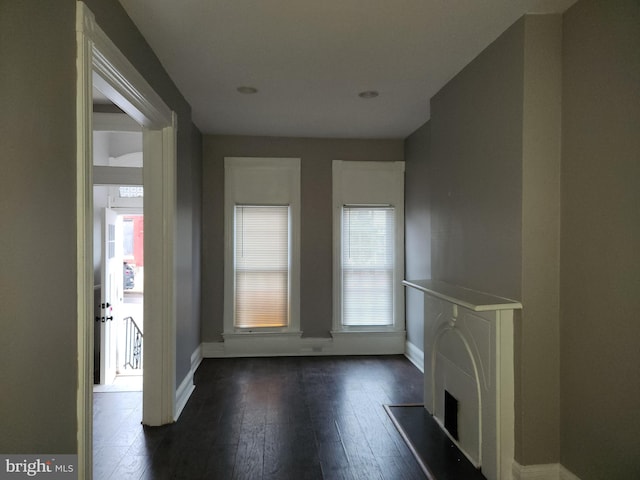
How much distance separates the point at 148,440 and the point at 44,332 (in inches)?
71.0

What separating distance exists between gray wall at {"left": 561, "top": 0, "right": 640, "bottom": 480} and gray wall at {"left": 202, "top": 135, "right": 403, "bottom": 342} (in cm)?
305

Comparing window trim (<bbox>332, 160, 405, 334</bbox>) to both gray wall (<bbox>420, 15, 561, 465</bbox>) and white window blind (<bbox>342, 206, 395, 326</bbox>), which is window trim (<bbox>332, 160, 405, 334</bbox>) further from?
gray wall (<bbox>420, 15, 561, 465</bbox>)

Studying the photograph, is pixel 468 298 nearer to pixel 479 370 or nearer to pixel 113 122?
pixel 479 370

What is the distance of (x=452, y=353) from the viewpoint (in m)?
2.83

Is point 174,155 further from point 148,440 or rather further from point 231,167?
point 148,440

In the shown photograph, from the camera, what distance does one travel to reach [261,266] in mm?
4938

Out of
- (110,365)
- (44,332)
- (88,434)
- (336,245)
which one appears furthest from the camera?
(336,245)

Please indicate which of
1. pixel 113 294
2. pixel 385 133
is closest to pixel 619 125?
pixel 385 133

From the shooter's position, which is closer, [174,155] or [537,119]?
[537,119]

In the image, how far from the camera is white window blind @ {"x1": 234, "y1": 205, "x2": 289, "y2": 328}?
4910 mm

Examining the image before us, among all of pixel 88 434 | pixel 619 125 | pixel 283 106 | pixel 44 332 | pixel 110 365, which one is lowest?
pixel 110 365

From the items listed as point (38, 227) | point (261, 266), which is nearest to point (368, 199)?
point (261, 266)

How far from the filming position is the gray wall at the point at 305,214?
16.0 feet

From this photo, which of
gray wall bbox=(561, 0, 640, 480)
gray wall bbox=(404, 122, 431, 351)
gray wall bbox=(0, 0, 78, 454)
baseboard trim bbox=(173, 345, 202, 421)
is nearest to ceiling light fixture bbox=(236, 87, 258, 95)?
gray wall bbox=(0, 0, 78, 454)
